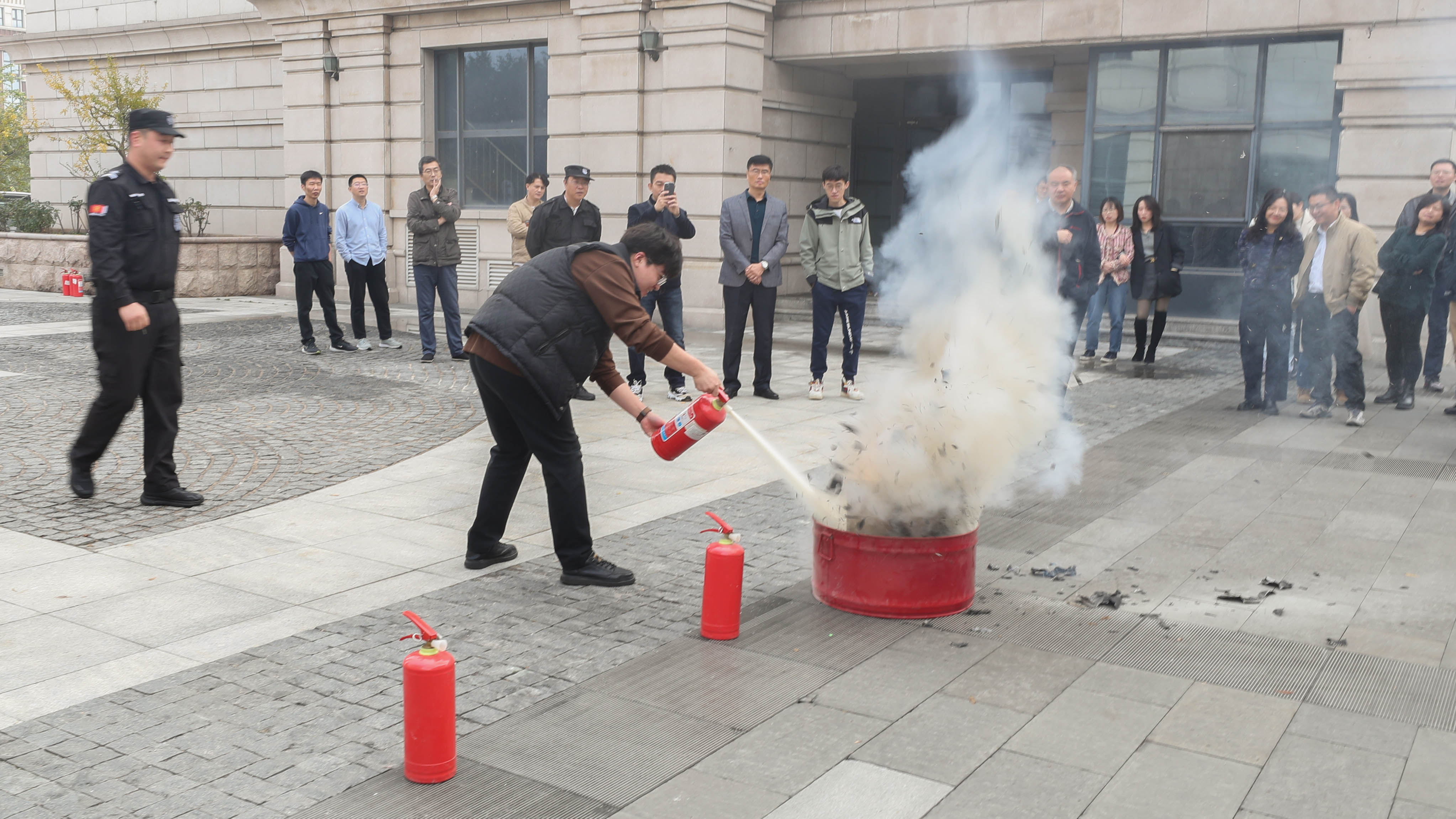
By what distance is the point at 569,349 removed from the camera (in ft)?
17.2

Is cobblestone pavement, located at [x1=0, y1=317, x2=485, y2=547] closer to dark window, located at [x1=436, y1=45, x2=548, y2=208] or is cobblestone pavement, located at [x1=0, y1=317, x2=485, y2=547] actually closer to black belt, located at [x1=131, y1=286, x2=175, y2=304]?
black belt, located at [x1=131, y1=286, x2=175, y2=304]

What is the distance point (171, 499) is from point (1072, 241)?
7.30 m

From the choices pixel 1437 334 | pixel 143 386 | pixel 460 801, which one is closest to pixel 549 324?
pixel 460 801

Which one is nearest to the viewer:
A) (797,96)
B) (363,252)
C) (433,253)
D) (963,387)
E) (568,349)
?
(568,349)

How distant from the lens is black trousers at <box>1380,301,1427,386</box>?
1081 centimetres

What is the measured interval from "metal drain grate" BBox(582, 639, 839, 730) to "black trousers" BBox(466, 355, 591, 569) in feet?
2.93

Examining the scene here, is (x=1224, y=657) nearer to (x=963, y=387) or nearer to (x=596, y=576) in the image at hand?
(x=963, y=387)

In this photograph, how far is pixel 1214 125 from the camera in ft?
51.9

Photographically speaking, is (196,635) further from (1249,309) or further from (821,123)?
(821,123)

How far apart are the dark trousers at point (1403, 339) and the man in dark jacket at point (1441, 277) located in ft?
1.61

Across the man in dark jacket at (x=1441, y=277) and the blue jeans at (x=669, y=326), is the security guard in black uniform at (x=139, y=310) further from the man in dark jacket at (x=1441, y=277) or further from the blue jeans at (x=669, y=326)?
the man in dark jacket at (x=1441, y=277)

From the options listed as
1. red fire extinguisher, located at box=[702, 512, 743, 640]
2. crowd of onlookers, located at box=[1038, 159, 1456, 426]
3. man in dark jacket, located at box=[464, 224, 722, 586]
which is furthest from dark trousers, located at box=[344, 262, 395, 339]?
red fire extinguisher, located at box=[702, 512, 743, 640]

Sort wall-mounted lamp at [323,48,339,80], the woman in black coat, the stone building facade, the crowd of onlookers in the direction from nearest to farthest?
the crowd of onlookers
the woman in black coat
the stone building facade
wall-mounted lamp at [323,48,339,80]

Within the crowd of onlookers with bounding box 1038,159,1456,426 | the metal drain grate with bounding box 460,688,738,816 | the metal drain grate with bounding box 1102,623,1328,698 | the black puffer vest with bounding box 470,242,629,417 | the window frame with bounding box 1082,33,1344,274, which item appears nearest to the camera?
the metal drain grate with bounding box 460,688,738,816
